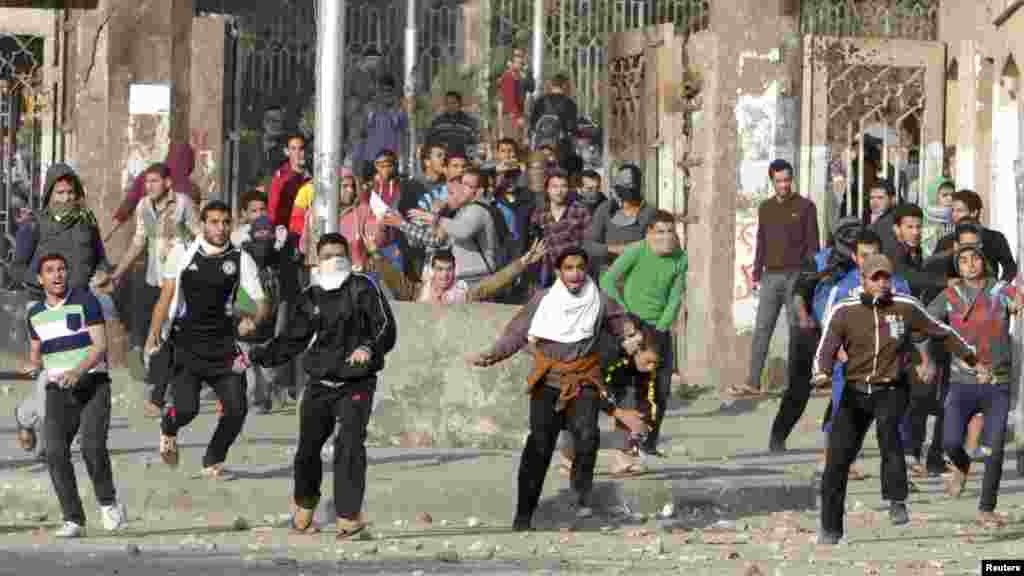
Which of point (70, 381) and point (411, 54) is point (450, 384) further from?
point (411, 54)

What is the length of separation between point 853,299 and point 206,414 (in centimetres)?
670

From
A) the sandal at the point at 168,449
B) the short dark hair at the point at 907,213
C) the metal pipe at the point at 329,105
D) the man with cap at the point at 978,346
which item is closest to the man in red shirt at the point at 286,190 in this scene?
the metal pipe at the point at 329,105

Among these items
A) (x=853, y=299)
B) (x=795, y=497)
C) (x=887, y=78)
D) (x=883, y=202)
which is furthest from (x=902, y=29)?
(x=853, y=299)

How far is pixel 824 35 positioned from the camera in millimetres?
21109

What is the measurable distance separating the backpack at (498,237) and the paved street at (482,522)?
1796mm

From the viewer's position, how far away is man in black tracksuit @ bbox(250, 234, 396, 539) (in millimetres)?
13422

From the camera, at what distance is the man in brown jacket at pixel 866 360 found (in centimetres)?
1331

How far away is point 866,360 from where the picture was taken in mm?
13375

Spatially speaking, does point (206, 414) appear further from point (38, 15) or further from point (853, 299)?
point (853, 299)

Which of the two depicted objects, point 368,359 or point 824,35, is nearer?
point 368,359

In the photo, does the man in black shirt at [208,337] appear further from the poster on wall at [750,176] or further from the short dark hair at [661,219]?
the poster on wall at [750,176]

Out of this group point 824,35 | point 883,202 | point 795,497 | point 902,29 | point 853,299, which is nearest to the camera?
point 853,299

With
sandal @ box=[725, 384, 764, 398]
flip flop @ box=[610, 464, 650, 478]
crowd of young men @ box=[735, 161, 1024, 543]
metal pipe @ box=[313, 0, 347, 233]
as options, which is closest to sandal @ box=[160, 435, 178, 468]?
flip flop @ box=[610, 464, 650, 478]

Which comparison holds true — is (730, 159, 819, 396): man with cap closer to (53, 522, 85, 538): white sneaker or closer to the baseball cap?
the baseball cap
